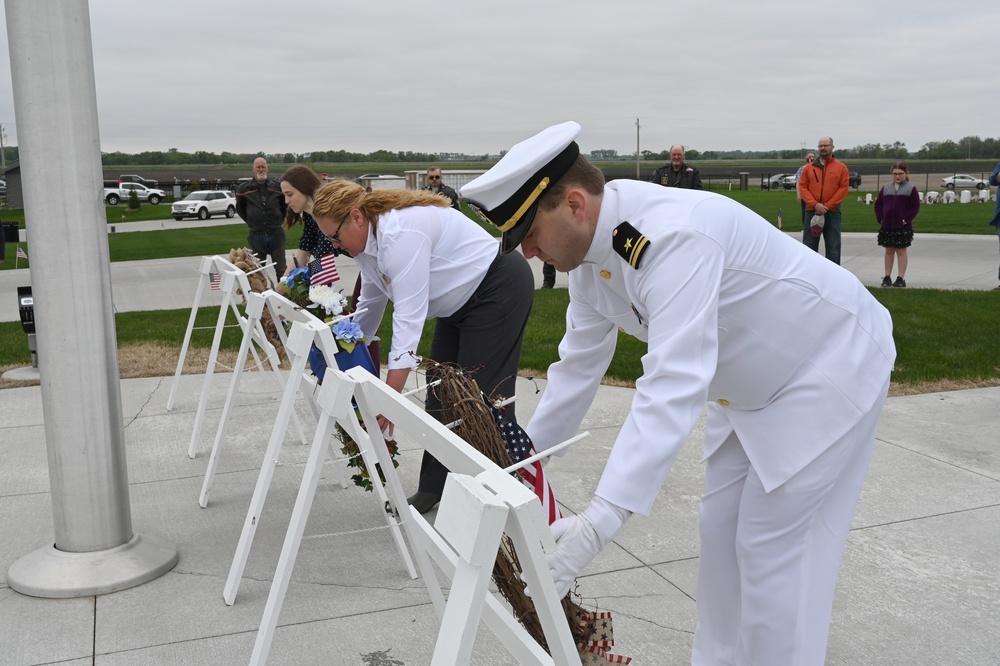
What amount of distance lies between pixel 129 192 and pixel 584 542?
199 ft

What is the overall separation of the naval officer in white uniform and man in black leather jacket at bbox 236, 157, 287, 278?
1096 cm

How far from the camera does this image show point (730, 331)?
2.28 meters

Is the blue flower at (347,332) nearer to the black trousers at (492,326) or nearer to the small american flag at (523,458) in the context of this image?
the black trousers at (492,326)

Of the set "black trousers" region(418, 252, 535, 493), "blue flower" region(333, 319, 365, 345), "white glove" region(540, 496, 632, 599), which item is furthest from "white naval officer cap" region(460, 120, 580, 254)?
"black trousers" region(418, 252, 535, 493)

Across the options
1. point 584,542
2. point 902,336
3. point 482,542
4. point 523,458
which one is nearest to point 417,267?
point 523,458

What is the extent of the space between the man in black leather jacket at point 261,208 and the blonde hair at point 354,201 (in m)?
8.70

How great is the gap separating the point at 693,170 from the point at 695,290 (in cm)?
1091

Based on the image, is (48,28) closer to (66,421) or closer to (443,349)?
(66,421)

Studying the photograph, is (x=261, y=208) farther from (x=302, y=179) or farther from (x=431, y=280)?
(x=431, y=280)

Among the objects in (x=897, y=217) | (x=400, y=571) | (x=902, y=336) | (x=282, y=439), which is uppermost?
(x=897, y=217)

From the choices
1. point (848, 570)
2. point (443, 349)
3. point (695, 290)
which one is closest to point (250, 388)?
point (443, 349)

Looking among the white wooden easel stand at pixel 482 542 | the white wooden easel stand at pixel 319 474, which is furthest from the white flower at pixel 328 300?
the white wooden easel stand at pixel 482 542

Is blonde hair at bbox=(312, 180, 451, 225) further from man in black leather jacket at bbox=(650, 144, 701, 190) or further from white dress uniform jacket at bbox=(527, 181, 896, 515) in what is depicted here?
man in black leather jacket at bbox=(650, 144, 701, 190)

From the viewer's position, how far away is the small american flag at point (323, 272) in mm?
4758
